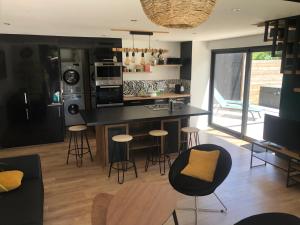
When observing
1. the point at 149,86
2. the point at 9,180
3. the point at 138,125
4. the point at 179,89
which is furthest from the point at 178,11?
the point at 149,86

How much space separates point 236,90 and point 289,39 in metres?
2.65

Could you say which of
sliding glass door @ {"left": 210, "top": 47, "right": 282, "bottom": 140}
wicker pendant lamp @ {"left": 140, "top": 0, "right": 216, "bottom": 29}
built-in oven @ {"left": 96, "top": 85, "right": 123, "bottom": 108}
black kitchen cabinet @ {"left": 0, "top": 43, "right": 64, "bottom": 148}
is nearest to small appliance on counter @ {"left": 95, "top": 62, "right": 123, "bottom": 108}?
built-in oven @ {"left": 96, "top": 85, "right": 123, "bottom": 108}

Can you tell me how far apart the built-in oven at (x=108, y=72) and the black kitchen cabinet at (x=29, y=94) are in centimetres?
92

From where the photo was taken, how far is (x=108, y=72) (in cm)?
607

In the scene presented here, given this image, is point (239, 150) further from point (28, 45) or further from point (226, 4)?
point (28, 45)

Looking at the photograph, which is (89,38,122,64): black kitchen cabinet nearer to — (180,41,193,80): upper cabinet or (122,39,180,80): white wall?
(122,39,180,80): white wall

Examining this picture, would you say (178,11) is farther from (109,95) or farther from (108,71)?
(109,95)

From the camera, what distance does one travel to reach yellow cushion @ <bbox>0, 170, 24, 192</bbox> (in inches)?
110

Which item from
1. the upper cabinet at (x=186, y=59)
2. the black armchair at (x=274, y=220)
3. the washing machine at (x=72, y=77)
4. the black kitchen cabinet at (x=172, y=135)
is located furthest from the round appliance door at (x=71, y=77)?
the black armchair at (x=274, y=220)

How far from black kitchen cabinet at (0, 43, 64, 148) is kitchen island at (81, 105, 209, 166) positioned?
1361mm

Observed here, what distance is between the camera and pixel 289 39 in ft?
12.2

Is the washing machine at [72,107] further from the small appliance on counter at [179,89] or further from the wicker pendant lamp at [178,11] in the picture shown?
the wicker pendant lamp at [178,11]

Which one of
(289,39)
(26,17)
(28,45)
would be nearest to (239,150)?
(289,39)

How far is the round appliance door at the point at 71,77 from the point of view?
6.38 meters
